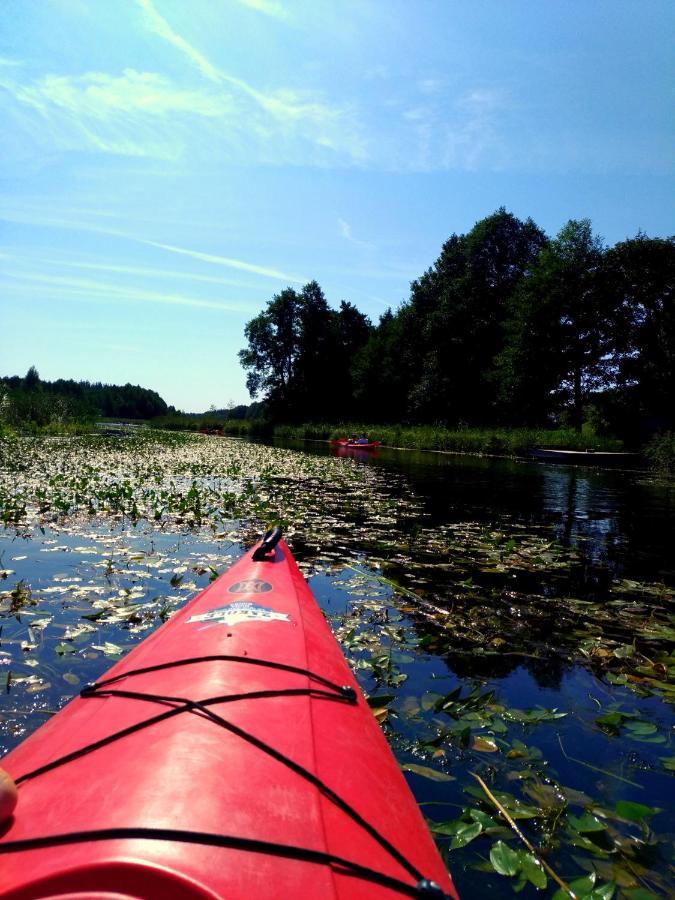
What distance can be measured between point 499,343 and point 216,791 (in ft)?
126

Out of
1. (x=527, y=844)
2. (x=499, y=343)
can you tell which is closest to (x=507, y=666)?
(x=527, y=844)

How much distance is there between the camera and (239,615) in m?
3.09

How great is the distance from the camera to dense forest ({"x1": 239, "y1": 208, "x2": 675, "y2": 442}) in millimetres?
27266

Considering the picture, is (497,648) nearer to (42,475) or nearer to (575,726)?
(575,726)

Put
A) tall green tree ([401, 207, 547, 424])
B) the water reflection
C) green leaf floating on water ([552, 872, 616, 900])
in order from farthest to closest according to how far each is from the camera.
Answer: tall green tree ([401, 207, 547, 424])
the water reflection
green leaf floating on water ([552, 872, 616, 900])

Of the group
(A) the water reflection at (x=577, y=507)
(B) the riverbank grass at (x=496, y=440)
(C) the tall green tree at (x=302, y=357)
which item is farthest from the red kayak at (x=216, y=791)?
(C) the tall green tree at (x=302, y=357)

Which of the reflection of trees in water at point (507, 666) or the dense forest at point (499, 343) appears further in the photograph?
the dense forest at point (499, 343)

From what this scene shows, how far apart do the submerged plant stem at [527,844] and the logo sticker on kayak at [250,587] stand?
67.9 inches

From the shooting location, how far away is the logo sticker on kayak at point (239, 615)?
3.02 meters

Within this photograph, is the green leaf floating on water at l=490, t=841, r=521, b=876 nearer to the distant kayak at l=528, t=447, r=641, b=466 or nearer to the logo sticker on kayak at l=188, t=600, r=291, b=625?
the logo sticker on kayak at l=188, t=600, r=291, b=625

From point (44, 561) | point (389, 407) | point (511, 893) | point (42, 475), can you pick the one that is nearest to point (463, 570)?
point (511, 893)

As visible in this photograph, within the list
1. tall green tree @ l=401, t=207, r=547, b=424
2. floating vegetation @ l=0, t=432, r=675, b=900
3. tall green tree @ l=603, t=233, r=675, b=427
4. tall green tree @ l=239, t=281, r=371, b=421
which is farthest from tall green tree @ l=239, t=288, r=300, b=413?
floating vegetation @ l=0, t=432, r=675, b=900

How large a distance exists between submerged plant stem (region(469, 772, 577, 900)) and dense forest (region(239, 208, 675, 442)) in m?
27.6

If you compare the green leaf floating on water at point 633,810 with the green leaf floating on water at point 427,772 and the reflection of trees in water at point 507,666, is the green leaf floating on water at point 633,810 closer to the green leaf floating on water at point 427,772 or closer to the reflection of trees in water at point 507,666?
the green leaf floating on water at point 427,772
